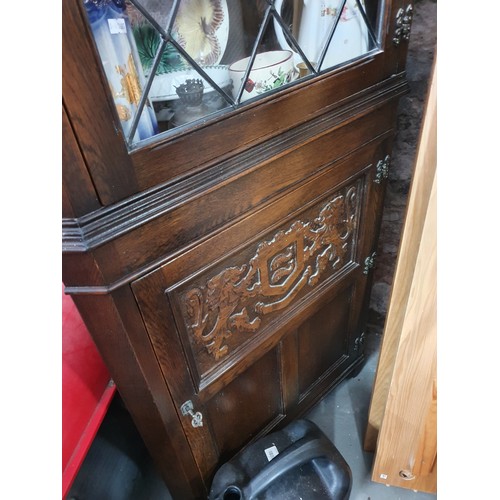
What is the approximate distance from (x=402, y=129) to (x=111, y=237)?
2.71 ft

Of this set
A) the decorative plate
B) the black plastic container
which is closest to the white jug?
the decorative plate

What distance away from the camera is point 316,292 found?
0.93 meters

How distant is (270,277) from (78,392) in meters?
0.45

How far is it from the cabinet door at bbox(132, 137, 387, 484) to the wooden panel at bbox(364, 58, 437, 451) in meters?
0.15

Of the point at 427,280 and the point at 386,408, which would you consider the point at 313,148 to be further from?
the point at 386,408

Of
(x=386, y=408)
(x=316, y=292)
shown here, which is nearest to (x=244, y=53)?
(x=316, y=292)

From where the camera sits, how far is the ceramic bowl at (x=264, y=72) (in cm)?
57

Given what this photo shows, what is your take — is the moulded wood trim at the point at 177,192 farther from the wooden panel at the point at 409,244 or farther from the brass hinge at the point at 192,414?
the brass hinge at the point at 192,414

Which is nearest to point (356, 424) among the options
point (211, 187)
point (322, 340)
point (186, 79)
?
point (322, 340)

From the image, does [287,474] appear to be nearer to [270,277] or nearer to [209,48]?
[270,277]

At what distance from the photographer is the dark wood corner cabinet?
0.45 meters

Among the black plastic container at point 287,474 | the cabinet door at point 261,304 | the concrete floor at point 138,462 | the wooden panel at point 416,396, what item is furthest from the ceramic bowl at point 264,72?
the concrete floor at point 138,462

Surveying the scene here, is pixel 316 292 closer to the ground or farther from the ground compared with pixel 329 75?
closer to the ground
